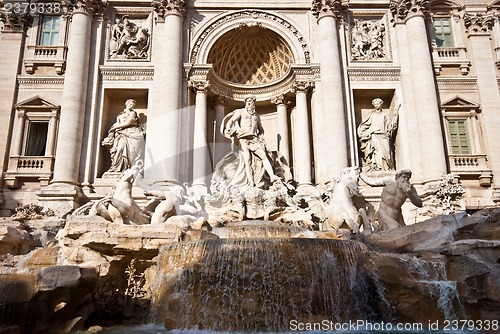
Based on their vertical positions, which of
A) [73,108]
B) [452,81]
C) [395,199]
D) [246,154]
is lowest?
[395,199]

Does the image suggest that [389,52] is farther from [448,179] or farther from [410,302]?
[410,302]

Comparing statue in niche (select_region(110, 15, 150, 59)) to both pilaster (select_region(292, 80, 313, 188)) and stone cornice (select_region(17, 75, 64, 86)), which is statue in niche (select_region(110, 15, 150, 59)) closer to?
stone cornice (select_region(17, 75, 64, 86))

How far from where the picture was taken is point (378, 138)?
16297 millimetres

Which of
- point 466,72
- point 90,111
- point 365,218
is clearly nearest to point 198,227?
point 365,218

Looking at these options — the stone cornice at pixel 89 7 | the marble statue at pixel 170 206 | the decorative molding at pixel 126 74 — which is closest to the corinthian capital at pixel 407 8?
the decorative molding at pixel 126 74

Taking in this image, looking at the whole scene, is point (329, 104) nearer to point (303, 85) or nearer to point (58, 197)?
point (303, 85)

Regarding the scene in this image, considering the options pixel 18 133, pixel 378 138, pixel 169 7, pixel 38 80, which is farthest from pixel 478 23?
pixel 18 133

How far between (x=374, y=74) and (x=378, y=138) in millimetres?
2844

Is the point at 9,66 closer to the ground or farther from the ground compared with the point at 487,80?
farther from the ground

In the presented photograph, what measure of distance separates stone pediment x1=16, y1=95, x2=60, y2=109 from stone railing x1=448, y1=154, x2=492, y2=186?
16.0 m

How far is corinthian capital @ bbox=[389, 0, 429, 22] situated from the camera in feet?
55.9

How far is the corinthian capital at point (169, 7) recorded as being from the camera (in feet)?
55.0

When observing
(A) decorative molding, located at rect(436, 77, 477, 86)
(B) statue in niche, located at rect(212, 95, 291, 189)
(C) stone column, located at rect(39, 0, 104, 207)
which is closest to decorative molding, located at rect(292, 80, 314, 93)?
(B) statue in niche, located at rect(212, 95, 291, 189)

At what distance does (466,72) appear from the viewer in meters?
17.2
